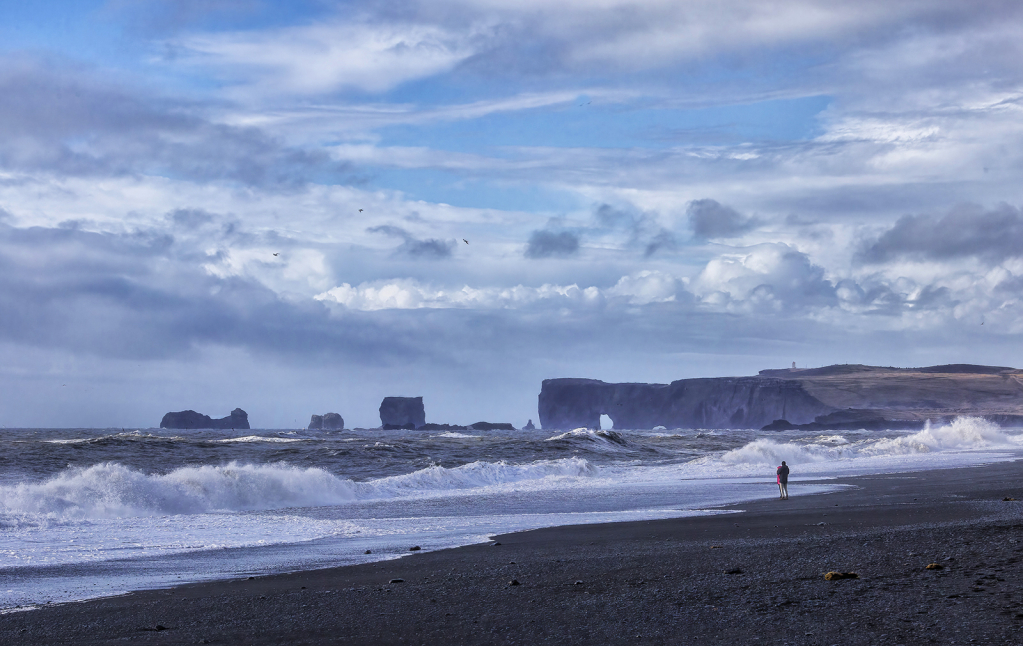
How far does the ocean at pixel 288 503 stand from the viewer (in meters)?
11.2

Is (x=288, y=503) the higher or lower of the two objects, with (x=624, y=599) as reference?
lower

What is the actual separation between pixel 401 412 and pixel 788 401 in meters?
67.9

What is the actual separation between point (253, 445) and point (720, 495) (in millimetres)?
30643

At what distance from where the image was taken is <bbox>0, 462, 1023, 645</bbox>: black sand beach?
20.3ft

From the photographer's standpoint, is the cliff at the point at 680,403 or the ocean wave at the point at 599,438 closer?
the ocean wave at the point at 599,438

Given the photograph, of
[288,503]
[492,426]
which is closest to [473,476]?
[288,503]

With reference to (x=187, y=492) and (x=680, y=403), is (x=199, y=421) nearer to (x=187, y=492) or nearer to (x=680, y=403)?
(x=680, y=403)

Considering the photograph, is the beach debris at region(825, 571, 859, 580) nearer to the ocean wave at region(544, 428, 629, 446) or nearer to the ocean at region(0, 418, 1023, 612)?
the ocean at region(0, 418, 1023, 612)

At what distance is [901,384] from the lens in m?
166

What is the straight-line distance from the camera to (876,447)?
49344 mm

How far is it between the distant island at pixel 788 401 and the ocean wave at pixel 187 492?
5022 inches

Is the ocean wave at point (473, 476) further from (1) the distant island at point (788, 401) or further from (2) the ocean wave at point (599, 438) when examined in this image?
(1) the distant island at point (788, 401)

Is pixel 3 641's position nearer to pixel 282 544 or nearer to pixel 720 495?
pixel 282 544

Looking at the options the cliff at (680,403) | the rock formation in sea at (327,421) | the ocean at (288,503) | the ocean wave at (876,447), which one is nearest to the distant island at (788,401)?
the cliff at (680,403)
